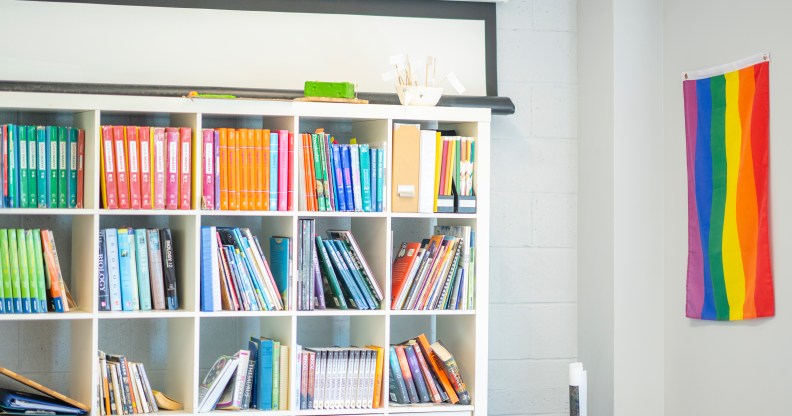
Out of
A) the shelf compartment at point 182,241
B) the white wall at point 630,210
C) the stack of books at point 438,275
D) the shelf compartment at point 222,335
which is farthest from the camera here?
the white wall at point 630,210

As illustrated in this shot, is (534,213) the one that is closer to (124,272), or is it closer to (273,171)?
(273,171)

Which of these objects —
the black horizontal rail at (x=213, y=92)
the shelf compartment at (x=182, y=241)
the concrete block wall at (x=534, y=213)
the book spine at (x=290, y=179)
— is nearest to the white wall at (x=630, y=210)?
the concrete block wall at (x=534, y=213)

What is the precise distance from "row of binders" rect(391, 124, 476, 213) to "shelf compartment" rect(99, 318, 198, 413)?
93 centimetres

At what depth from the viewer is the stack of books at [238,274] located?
10.5 feet

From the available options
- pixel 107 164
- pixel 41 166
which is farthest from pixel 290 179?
pixel 41 166

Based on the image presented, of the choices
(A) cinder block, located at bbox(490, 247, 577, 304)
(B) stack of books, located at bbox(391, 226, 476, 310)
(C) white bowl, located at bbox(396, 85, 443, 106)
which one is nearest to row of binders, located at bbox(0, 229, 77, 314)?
(B) stack of books, located at bbox(391, 226, 476, 310)

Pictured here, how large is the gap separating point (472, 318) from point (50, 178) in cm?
155

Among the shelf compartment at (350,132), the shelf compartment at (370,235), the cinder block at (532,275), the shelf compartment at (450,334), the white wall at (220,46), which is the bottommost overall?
the shelf compartment at (450,334)

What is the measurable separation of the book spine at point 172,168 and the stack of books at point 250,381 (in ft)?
1.87

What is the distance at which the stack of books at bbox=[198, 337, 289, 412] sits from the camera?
10.7 ft

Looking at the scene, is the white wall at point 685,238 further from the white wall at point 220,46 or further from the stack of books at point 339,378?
the stack of books at point 339,378

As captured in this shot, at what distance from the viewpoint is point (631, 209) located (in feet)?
12.1

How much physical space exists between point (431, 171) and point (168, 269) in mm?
981

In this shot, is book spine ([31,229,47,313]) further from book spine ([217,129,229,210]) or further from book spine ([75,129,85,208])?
book spine ([217,129,229,210])
